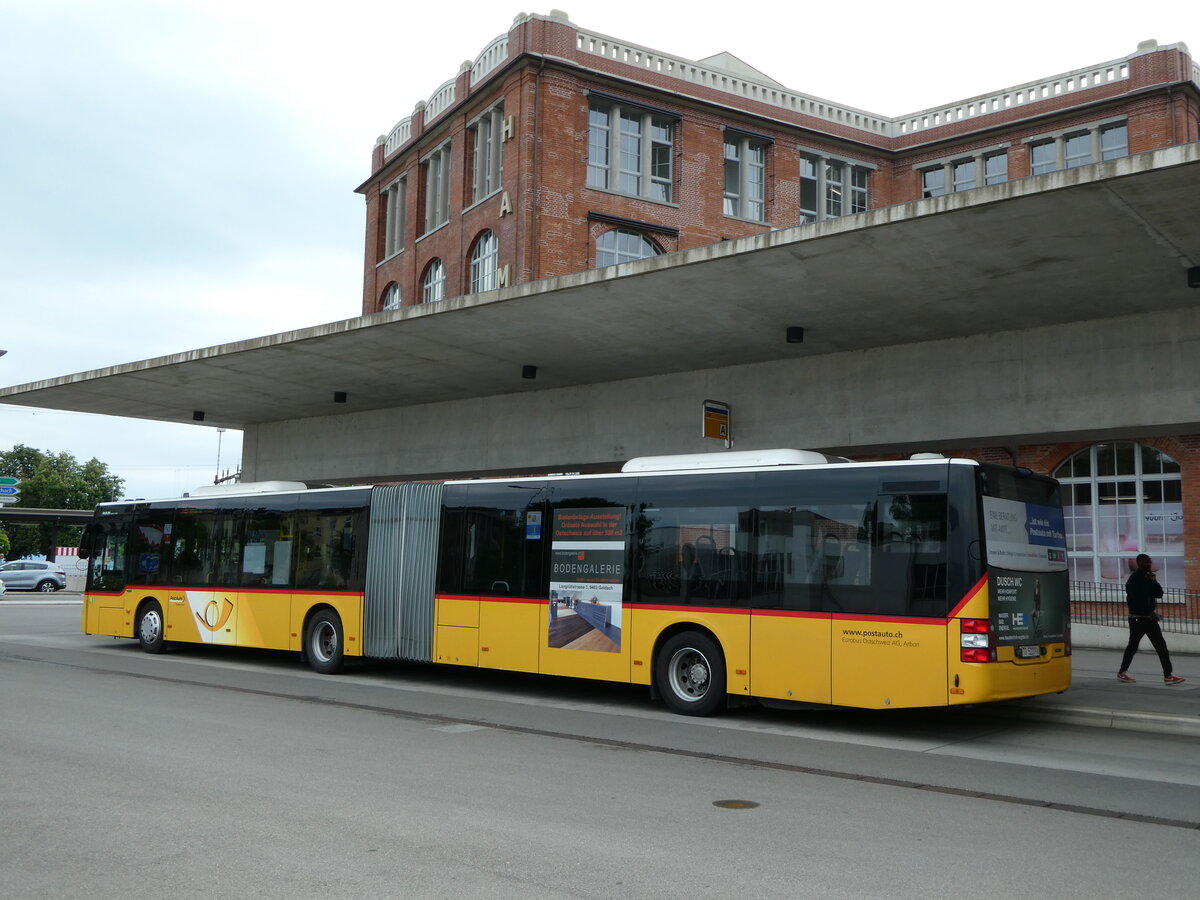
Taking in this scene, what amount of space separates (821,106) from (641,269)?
28.5 metres

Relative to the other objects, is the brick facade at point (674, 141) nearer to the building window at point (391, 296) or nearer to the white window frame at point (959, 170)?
the white window frame at point (959, 170)

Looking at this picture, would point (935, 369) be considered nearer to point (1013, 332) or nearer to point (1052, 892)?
point (1013, 332)

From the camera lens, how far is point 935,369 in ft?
59.7

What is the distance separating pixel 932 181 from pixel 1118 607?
23.3m

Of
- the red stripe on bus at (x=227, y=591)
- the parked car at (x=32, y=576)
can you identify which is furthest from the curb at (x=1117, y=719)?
the parked car at (x=32, y=576)

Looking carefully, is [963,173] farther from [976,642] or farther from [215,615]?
[976,642]

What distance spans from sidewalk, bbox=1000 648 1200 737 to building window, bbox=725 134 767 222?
25.2 meters

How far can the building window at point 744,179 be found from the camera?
38.6m

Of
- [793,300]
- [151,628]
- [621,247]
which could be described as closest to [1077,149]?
[621,247]

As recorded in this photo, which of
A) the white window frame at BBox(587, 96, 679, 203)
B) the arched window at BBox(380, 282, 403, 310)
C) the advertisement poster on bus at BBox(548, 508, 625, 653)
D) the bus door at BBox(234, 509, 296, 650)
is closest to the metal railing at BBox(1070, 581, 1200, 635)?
the advertisement poster on bus at BBox(548, 508, 625, 653)

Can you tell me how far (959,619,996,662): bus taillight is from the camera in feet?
34.4

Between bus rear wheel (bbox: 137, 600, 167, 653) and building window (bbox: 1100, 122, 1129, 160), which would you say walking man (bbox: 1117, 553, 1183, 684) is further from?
building window (bbox: 1100, 122, 1129, 160)

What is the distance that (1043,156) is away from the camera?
127 ft

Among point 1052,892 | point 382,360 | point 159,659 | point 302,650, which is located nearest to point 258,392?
point 382,360
